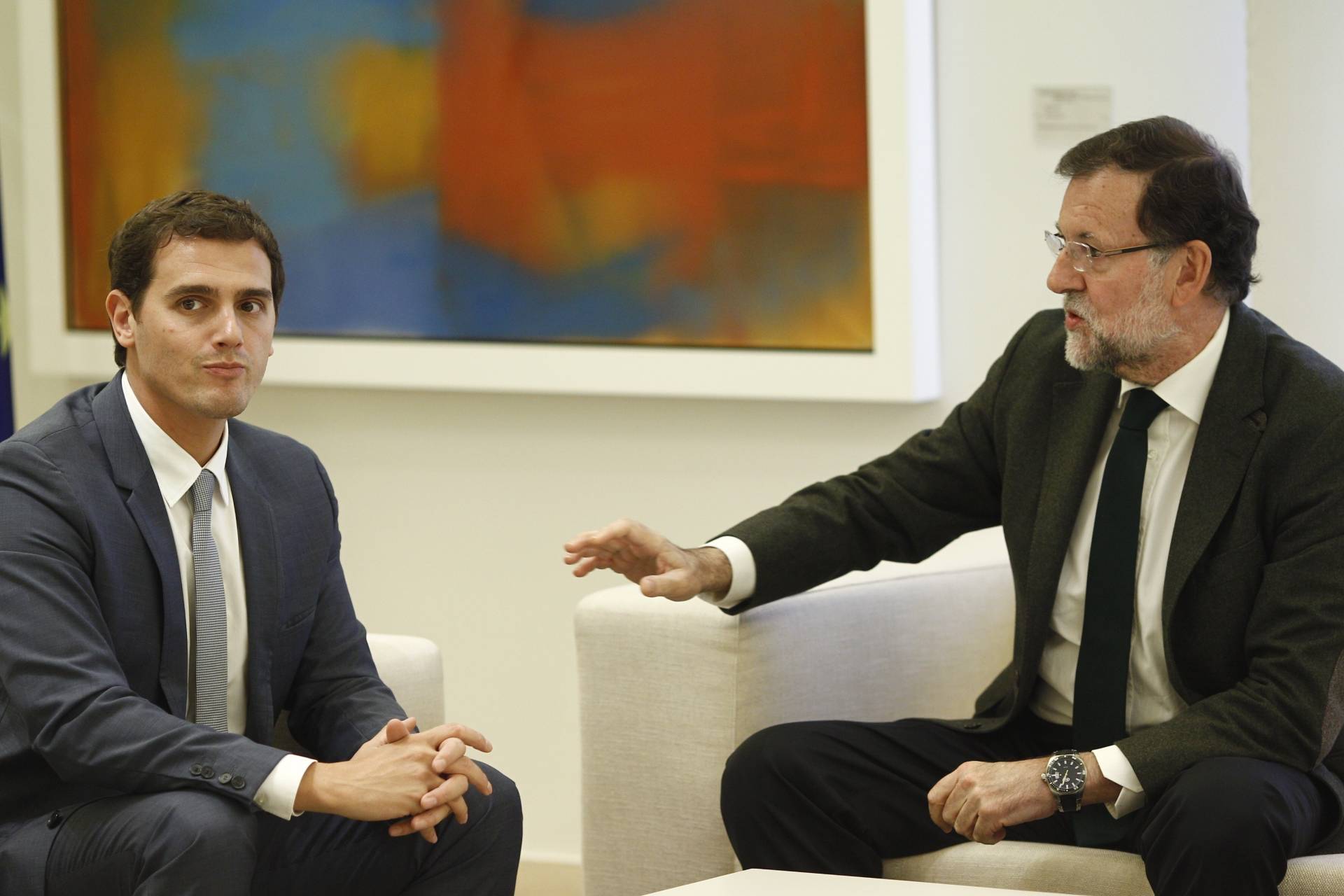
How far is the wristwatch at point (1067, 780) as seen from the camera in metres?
2.24

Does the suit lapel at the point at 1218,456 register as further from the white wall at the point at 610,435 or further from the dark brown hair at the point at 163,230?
the dark brown hair at the point at 163,230

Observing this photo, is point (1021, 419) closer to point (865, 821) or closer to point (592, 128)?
point (865, 821)

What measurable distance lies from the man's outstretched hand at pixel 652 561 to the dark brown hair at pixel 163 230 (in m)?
0.68

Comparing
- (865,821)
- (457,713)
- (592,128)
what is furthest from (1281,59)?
(457,713)

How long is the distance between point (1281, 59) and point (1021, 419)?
39.0 inches

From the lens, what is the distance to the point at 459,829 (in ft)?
7.59

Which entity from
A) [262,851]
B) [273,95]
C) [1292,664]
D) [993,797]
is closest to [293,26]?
[273,95]

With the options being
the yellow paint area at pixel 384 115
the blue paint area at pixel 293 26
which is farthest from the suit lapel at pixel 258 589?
the blue paint area at pixel 293 26

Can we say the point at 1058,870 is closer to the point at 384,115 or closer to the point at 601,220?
the point at 601,220

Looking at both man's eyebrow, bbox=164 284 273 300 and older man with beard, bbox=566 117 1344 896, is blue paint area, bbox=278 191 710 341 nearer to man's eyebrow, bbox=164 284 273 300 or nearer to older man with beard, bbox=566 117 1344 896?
older man with beard, bbox=566 117 1344 896

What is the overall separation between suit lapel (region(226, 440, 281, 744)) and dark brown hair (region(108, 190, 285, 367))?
Result: 27cm

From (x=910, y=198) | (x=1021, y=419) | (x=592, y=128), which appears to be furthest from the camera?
(x=592, y=128)

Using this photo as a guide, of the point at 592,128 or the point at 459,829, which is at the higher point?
the point at 592,128

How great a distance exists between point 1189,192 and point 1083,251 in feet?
0.57
